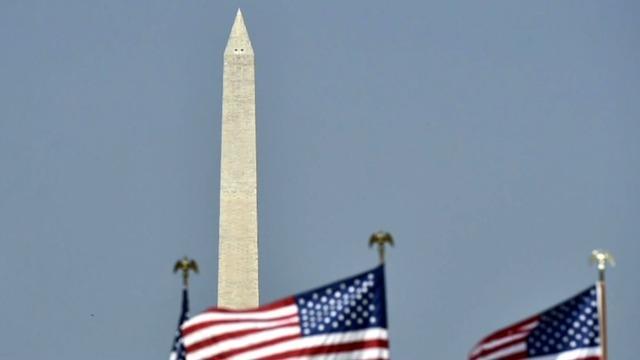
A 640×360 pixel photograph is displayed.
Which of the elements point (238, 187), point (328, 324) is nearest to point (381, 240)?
point (328, 324)

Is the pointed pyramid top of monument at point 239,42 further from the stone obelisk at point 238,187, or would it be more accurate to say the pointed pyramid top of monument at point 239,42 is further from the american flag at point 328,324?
the american flag at point 328,324

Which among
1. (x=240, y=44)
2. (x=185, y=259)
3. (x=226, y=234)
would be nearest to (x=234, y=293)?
(x=226, y=234)

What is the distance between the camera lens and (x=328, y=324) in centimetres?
3469

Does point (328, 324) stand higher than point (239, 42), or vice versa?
point (239, 42)

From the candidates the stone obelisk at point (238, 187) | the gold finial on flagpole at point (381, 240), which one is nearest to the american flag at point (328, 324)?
the gold finial on flagpole at point (381, 240)

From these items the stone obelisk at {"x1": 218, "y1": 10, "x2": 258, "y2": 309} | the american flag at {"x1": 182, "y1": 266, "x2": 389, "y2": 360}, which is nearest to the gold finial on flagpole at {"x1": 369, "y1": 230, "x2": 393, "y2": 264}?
the american flag at {"x1": 182, "y1": 266, "x2": 389, "y2": 360}

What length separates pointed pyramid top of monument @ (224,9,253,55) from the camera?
241 ft

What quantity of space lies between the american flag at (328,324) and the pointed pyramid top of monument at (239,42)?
39010 mm

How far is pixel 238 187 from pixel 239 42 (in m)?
4.15

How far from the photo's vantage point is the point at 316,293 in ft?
114

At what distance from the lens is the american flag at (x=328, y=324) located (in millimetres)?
34625

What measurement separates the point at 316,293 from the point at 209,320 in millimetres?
1463

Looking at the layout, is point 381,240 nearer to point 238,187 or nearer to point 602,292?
point 602,292

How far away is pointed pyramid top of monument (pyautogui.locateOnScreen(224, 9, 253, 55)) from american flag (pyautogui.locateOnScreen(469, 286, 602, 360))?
127 ft
